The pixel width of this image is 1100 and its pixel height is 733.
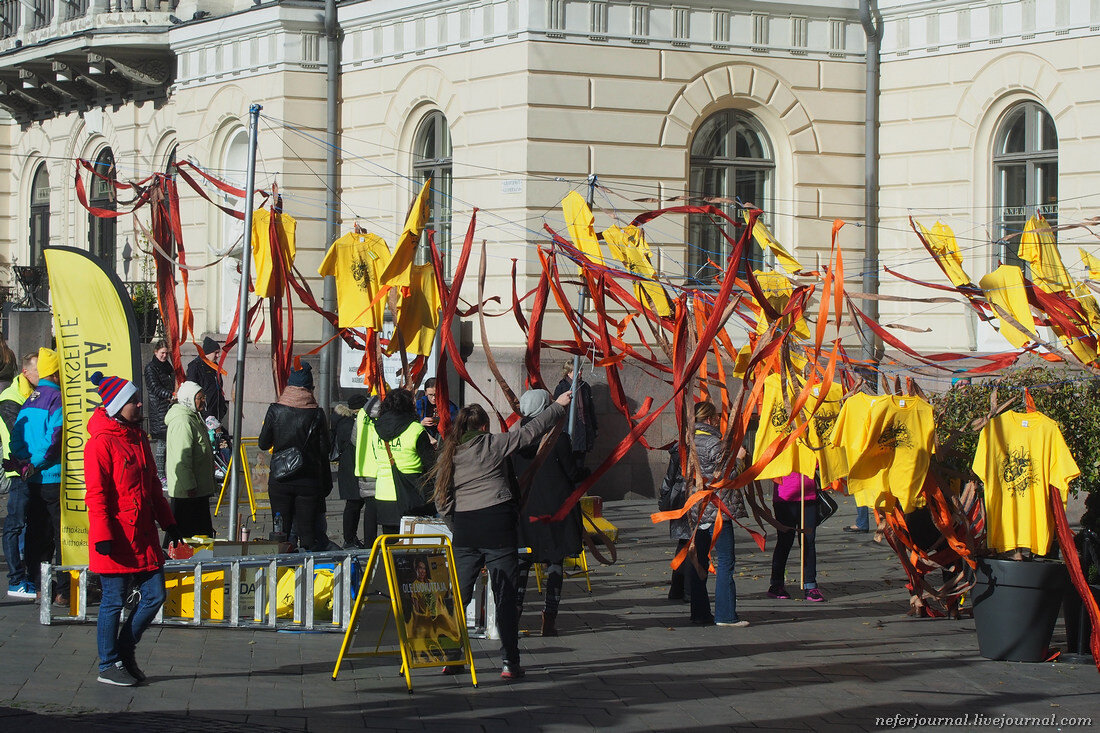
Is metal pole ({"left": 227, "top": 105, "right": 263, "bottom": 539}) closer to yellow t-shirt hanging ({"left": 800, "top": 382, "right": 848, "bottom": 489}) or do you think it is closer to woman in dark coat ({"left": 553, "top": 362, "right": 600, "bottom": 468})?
yellow t-shirt hanging ({"left": 800, "top": 382, "right": 848, "bottom": 489})

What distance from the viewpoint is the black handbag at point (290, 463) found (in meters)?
10.8

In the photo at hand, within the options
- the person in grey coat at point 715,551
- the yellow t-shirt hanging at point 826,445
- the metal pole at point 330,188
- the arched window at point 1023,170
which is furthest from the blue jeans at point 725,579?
the metal pole at point 330,188

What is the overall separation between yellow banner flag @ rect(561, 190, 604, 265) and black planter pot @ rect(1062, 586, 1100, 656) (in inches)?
173

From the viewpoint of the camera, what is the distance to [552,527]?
31.1ft

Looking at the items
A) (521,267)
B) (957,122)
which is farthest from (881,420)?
(957,122)

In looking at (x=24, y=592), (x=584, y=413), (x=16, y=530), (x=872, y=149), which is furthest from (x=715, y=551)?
(x=872, y=149)

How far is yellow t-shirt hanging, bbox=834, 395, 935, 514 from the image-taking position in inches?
352

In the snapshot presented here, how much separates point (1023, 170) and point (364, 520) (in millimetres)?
9622

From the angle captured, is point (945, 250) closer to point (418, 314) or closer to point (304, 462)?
point (418, 314)

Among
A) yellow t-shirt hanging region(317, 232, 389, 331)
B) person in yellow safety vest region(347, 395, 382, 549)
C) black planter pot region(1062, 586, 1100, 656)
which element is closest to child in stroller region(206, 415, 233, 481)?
person in yellow safety vest region(347, 395, 382, 549)

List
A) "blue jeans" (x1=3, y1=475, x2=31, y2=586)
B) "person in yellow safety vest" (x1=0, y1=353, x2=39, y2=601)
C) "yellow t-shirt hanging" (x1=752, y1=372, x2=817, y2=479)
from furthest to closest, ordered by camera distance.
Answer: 1. "blue jeans" (x1=3, y1=475, x2=31, y2=586)
2. "person in yellow safety vest" (x1=0, y1=353, x2=39, y2=601)
3. "yellow t-shirt hanging" (x1=752, y1=372, x2=817, y2=479)

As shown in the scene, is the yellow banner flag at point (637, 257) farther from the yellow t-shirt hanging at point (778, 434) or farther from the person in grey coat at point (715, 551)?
the yellow t-shirt hanging at point (778, 434)

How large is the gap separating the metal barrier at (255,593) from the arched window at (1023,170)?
32.5 ft

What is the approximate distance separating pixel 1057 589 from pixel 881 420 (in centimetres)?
153
